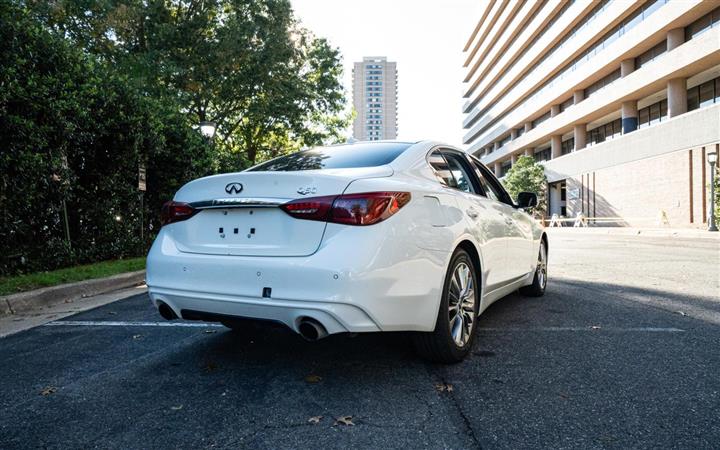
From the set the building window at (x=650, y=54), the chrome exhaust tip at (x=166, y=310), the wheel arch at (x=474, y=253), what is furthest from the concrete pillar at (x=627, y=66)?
the chrome exhaust tip at (x=166, y=310)

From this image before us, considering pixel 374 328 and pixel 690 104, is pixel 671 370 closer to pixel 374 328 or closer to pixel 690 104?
pixel 374 328

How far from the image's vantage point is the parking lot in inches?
82.8

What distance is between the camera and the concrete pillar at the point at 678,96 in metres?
28.2

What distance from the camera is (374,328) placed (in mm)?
2502

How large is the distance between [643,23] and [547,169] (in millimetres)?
17155

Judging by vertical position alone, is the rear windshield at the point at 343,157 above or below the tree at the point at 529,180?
below

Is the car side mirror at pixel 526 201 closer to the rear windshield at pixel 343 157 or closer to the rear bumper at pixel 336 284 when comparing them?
the rear windshield at pixel 343 157

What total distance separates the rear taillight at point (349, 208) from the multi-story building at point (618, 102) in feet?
96.9

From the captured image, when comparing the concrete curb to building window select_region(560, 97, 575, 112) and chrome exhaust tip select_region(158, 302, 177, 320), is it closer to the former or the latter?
chrome exhaust tip select_region(158, 302, 177, 320)

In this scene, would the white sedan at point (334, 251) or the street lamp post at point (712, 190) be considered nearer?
the white sedan at point (334, 251)

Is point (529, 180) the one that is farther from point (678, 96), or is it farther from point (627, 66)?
point (678, 96)

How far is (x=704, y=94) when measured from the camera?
27.8 metres

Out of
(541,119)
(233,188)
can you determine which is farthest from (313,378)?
(541,119)

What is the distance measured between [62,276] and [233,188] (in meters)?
5.02
